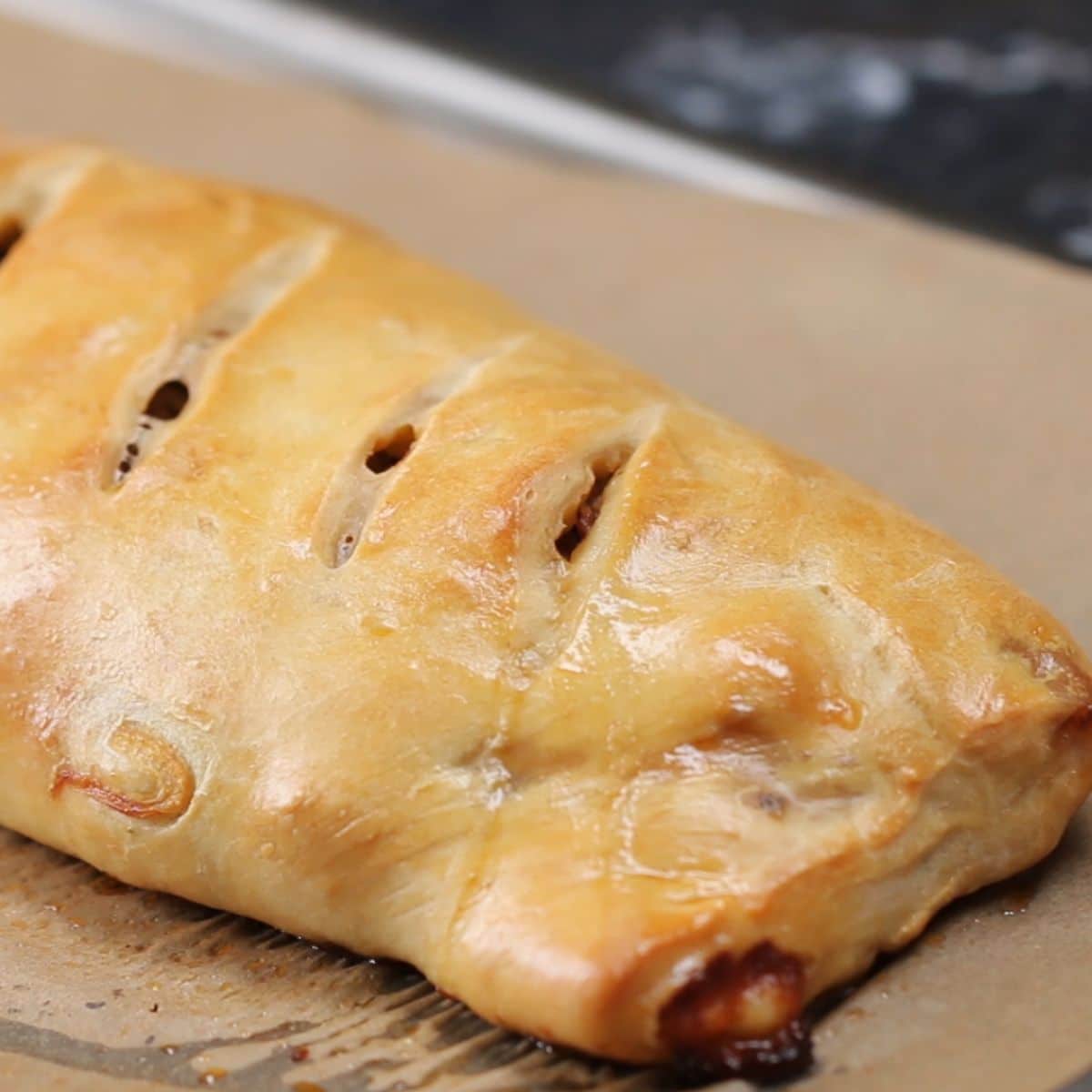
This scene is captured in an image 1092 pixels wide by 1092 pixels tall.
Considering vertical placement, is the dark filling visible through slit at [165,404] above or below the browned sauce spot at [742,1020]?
above

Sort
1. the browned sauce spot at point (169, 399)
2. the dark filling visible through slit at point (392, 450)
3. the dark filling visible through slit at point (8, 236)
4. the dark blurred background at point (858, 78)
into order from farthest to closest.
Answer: the dark blurred background at point (858, 78)
the dark filling visible through slit at point (8, 236)
the browned sauce spot at point (169, 399)
the dark filling visible through slit at point (392, 450)

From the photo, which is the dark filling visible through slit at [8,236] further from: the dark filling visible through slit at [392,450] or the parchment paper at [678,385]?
the parchment paper at [678,385]

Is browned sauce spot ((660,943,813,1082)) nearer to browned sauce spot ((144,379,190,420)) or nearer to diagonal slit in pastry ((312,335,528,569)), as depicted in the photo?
diagonal slit in pastry ((312,335,528,569))

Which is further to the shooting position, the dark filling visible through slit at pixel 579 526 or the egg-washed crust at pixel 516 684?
the dark filling visible through slit at pixel 579 526

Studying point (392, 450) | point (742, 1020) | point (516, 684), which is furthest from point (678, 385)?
point (742, 1020)

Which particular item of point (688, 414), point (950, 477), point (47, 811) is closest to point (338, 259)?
point (688, 414)

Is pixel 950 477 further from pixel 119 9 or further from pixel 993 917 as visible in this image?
pixel 119 9

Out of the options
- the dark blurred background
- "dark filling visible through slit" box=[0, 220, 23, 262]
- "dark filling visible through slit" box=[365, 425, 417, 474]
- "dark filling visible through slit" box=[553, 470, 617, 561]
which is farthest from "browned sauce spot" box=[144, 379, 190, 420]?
the dark blurred background

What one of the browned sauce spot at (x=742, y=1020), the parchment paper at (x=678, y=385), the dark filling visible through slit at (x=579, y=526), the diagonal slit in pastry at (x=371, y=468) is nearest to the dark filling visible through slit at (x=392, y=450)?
the diagonal slit in pastry at (x=371, y=468)
